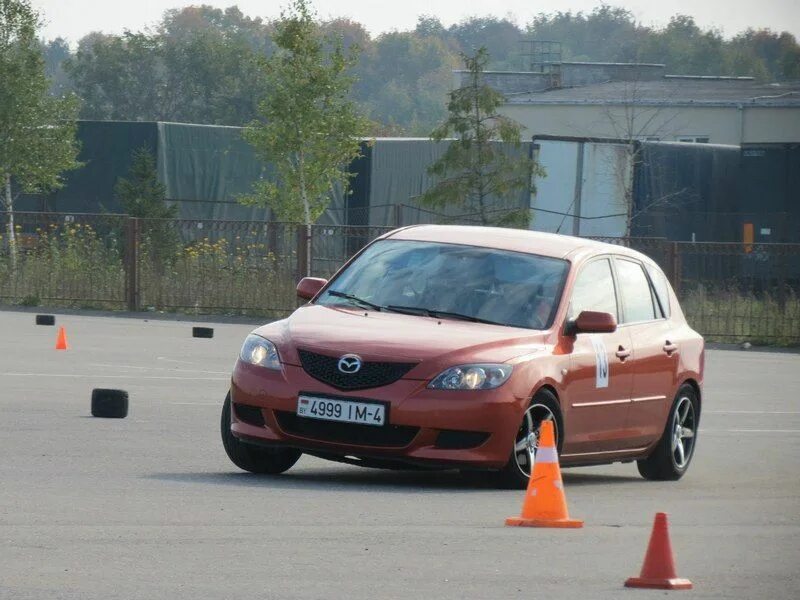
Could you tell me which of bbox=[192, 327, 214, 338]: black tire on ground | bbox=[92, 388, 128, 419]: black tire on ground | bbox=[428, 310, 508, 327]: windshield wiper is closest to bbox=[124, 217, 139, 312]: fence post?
bbox=[192, 327, 214, 338]: black tire on ground

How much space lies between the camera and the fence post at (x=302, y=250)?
32594mm

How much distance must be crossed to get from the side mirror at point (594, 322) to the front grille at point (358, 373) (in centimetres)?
144

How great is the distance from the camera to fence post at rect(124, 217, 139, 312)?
3284 cm

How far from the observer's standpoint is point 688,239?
138 ft

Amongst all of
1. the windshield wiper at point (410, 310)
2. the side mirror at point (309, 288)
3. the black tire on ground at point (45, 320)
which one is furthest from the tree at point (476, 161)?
the windshield wiper at point (410, 310)

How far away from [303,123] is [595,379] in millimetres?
28239

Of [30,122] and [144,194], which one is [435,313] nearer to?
[144,194]

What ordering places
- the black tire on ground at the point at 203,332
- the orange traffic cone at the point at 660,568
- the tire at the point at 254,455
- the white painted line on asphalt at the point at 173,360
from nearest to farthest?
the orange traffic cone at the point at 660,568
the tire at the point at 254,455
the white painted line on asphalt at the point at 173,360
the black tire on ground at the point at 203,332

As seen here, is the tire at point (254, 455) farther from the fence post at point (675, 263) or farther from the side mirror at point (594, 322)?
the fence post at point (675, 263)

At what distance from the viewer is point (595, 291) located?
39.9ft

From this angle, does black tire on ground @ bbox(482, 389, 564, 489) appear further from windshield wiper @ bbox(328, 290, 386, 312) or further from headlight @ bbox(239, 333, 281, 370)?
headlight @ bbox(239, 333, 281, 370)

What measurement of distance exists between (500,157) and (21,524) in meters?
30.2

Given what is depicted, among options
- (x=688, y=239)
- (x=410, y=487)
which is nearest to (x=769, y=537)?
(x=410, y=487)

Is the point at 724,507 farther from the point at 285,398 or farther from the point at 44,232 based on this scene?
the point at 44,232
